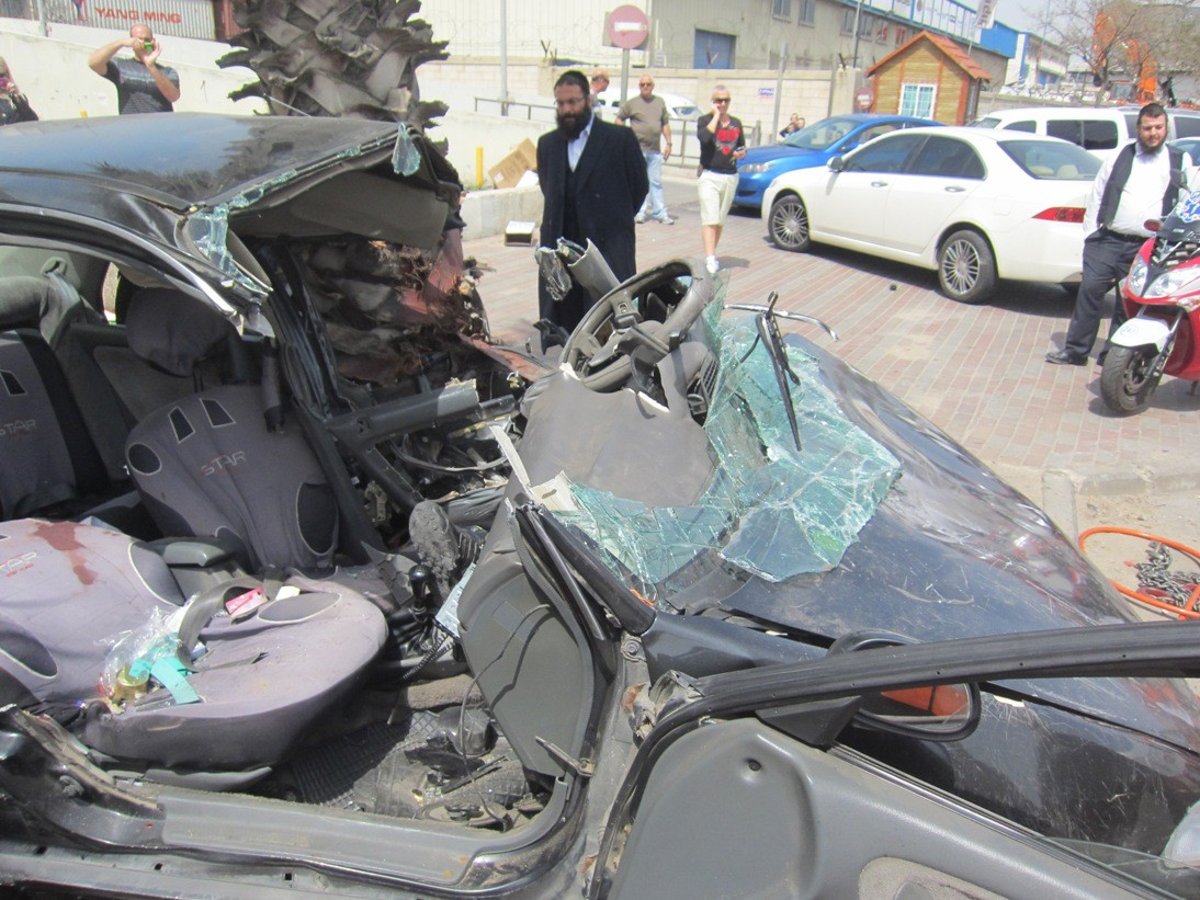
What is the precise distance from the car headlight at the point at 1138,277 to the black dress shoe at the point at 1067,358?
989 mm

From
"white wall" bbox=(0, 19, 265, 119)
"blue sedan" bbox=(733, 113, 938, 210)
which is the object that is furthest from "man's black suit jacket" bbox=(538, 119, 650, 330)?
"white wall" bbox=(0, 19, 265, 119)

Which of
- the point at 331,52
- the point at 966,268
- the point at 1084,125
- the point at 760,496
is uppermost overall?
the point at 331,52

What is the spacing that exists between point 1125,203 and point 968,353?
1676 mm

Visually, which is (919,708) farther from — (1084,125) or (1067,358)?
(1084,125)

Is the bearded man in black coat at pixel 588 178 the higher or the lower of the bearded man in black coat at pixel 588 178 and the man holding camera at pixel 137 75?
the lower

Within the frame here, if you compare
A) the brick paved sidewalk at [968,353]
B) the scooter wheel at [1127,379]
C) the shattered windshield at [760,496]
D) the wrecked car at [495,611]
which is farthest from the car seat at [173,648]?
the scooter wheel at [1127,379]

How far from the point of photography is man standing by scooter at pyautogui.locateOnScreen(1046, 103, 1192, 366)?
6.86 m

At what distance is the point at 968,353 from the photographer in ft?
25.8

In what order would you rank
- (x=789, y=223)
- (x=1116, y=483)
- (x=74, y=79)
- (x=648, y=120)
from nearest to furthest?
(x=1116, y=483)
(x=789, y=223)
(x=648, y=120)
(x=74, y=79)

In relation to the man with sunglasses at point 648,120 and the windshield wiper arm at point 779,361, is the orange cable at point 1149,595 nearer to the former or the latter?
the windshield wiper arm at point 779,361

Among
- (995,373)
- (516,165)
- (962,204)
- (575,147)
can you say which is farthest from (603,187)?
(516,165)

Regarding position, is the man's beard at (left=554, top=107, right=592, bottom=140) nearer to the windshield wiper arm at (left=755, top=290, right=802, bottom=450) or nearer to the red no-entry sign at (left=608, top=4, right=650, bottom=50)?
the windshield wiper arm at (left=755, top=290, right=802, bottom=450)

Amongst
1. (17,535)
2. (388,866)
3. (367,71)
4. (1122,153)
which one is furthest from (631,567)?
(1122,153)

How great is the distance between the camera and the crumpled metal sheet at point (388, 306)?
3.63 m
